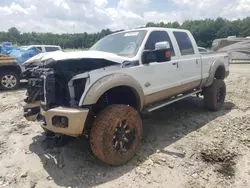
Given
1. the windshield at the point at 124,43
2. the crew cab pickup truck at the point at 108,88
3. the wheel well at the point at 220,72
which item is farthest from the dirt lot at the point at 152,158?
the windshield at the point at 124,43

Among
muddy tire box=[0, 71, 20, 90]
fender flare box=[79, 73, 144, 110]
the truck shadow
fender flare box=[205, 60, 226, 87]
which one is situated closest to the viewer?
fender flare box=[79, 73, 144, 110]

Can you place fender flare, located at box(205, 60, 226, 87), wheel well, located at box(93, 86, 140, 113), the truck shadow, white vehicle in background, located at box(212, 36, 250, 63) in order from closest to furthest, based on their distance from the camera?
the truck shadow, wheel well, located at box(93, 86, 140, 113), fender flare, located at box(205, 60, 226, 87), white vehicle in background, located at box(212, 36, 250, 63)

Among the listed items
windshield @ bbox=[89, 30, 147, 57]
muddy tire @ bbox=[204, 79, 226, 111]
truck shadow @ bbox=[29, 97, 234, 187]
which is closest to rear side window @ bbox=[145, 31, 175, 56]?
windshield @ bbox=[89, 30, 147, 57]

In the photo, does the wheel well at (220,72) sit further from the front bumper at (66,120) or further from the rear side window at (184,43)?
the front bumper at (66,120)

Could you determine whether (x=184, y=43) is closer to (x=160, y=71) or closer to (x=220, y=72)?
(x=160, y=71)

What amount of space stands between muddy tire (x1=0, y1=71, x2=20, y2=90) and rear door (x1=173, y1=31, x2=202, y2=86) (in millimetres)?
Result: 6396

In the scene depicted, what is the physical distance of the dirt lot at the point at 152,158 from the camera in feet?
10.5

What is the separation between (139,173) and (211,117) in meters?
2.97

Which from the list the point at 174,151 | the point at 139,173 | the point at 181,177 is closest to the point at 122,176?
the point at 139,173

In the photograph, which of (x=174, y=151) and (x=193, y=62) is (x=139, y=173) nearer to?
(x=174, y=151)

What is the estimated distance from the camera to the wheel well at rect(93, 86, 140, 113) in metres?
3.70

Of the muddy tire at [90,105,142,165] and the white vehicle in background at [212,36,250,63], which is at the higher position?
the white vehicle in background at [212,36,250,63]

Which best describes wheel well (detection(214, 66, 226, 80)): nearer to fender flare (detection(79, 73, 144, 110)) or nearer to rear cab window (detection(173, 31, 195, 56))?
rear cab window (detection(173, 31, 195, 56))

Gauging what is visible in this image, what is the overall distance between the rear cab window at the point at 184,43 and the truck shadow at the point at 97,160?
1.48 metres
